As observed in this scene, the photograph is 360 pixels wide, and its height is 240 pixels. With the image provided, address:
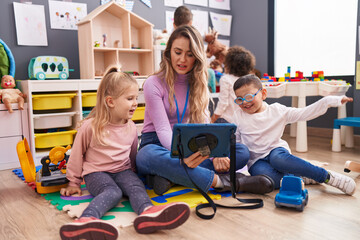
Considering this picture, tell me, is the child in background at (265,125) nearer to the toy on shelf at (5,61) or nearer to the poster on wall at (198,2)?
the toy on shelf at (5,61)

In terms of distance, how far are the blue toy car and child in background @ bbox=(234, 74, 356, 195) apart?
0.15 m

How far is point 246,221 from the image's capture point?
1113 millimetres

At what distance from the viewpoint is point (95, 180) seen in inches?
51.4

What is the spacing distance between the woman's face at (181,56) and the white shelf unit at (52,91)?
1037 millimetres

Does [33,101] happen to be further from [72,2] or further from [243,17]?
[243,17]

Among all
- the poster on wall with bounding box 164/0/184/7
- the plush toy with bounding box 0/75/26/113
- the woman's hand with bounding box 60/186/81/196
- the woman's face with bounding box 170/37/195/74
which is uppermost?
the poster on wall with bounding box 164/0/184/7

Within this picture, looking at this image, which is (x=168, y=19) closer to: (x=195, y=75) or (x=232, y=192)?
(x=195, y=75)

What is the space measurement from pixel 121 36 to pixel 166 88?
5.04 ft

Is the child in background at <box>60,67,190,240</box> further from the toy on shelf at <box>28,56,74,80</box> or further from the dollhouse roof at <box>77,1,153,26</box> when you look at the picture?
the dollhouse roof at <box>77,1,153,26</box>

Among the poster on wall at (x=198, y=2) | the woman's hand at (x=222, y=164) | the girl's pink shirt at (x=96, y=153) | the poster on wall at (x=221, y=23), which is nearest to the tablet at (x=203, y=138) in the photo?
the woman's hand at (x=222, y=164)

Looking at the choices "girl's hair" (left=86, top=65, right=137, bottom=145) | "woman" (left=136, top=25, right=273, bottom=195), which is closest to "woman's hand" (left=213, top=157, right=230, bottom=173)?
"woman" (left=136, top=25, right=273, bottom=195)

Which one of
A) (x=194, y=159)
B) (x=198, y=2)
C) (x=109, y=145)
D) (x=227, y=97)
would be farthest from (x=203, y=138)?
(x=198, y=2)

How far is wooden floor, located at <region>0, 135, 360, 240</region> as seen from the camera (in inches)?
39.9

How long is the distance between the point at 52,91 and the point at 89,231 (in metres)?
1.56
